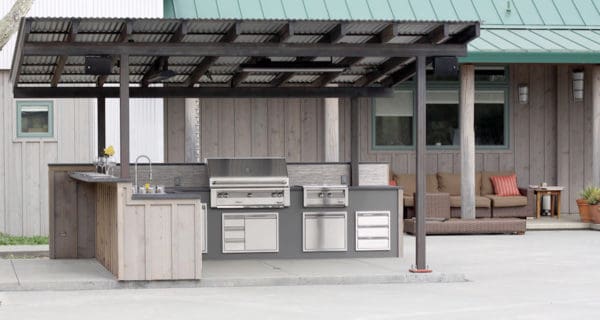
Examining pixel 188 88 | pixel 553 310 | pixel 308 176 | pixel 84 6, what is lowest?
pixel 553 310

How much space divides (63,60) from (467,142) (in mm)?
8804

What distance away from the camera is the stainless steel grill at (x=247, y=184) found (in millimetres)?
15828

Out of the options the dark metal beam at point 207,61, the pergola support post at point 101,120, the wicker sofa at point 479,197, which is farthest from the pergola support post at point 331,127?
the pergola support post at point 101,120

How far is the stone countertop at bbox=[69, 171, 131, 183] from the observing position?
13306 mm

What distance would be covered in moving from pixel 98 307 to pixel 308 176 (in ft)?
18.4

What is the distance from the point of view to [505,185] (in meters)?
23.9

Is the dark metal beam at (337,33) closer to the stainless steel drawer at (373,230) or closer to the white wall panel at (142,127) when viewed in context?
the stainless steel drawer at (373,230)

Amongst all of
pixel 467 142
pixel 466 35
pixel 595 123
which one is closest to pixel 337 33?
pixel 466 35

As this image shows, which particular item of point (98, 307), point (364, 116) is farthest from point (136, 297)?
point (364, 116)

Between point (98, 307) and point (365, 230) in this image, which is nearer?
point (98, 307)

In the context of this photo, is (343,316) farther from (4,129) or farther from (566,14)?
(566,14)

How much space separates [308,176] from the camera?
1677 centimetres

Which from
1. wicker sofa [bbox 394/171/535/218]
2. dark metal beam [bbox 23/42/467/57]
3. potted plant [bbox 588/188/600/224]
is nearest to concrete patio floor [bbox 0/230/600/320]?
dark metal beam [bbox 23/42/467/57]

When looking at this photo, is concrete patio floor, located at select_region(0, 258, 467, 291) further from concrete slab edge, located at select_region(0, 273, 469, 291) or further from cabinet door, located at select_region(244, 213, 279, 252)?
cabinet door, located at select_region(244, 213, 279, 252)
